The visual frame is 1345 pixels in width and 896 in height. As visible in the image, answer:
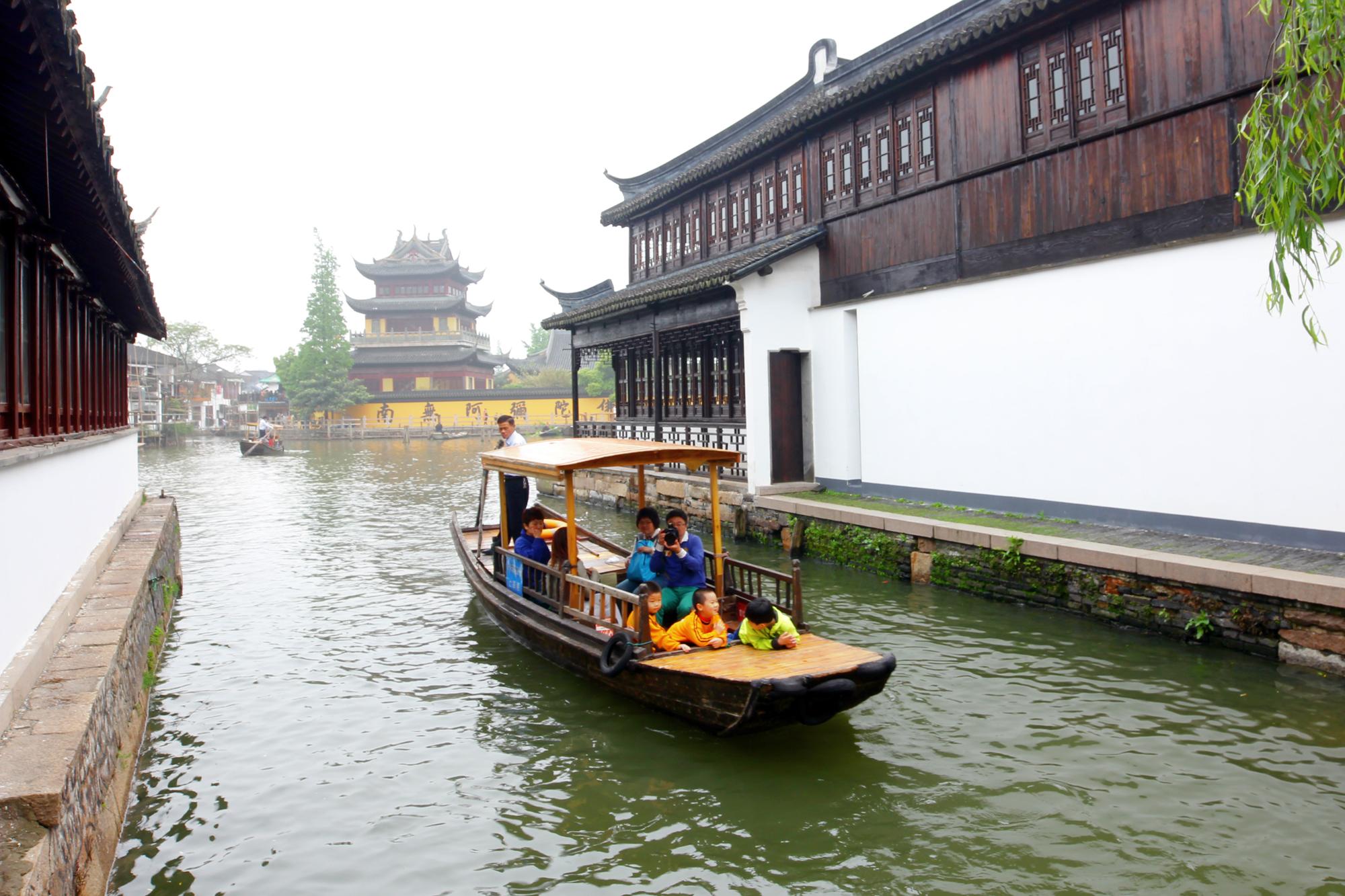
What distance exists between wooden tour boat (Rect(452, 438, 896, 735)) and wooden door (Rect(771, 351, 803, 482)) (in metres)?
5.10

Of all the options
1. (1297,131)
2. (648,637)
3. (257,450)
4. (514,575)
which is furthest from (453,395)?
(1297,131)

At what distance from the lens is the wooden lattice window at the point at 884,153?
43.4 feet

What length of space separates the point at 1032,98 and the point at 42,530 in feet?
36.3

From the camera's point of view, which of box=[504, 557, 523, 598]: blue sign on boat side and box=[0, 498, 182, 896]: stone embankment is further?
box=[504, 557, 523, 598]: blue sign on boat side

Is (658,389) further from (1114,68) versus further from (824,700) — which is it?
(824,700)

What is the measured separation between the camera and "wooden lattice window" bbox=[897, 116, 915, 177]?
12898mm

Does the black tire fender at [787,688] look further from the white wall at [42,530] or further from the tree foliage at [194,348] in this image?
the tree foliage at [194,348]

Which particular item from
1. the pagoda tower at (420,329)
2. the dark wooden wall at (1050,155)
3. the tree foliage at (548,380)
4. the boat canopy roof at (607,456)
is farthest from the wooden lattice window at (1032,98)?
the pagoda tower at (420,329)

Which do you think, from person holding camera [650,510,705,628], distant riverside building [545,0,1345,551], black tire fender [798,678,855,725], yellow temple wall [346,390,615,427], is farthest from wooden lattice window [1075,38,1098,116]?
yellow temple wall [346,390,615,427]

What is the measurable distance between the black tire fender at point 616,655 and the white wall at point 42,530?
353 centimetres

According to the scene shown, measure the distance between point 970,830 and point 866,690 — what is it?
1.05 meters

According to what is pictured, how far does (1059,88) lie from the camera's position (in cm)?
1067

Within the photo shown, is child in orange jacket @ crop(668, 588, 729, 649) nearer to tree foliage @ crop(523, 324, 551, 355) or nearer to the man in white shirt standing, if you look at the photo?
the man in white shirt standing

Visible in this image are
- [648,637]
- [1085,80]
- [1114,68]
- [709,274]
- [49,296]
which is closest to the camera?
[648,637]
